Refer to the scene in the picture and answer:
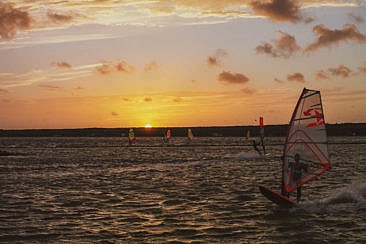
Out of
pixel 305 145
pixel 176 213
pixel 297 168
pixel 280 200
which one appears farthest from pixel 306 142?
pixel 176 213

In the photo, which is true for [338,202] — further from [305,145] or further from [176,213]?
[176,213]

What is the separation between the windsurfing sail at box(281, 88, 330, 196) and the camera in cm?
1881

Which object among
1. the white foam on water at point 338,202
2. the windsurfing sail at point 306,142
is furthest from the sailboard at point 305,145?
the white foam on water at point 338,202

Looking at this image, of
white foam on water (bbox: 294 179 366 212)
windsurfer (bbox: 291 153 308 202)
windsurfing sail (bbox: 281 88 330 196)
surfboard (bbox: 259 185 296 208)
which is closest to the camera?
windsurfing sail (bbox: 281 88 330 196)

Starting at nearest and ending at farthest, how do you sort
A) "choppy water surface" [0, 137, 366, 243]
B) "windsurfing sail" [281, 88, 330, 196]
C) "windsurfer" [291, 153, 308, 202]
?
"choppy water surface" [0, 137, 366, 243]
"windsurfing sail" [281, 88, 330, 196]
"windsurfer" [291, 153, 308, 202]

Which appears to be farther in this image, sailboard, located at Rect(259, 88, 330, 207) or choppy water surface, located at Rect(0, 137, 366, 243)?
sailboard, located at Rect(259, 88, 330, 207)

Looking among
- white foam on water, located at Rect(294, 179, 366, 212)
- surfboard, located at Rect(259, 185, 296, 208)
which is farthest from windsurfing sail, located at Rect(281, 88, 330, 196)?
white foam on water, located at Rect(294, 179, 366, 212)

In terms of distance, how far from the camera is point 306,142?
19703mm

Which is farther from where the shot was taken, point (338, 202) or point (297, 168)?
point (338, 202)

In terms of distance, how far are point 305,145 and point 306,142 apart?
0.64ft

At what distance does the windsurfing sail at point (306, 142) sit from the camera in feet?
61.7

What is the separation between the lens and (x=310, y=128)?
19.2 meters

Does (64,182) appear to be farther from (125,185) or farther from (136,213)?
(136,213)

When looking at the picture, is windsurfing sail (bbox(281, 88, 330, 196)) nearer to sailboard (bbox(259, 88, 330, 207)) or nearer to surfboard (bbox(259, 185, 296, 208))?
sailboard (bbox(259, 88, 330, 207))
